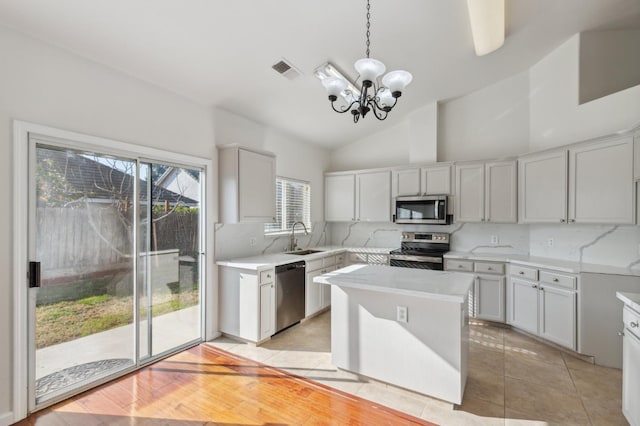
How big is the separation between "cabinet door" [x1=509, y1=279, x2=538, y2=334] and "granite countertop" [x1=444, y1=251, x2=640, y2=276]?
259 mm

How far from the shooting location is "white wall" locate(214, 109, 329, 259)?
12.0ft

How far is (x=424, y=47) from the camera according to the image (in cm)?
306

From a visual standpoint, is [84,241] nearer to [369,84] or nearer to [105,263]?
[105,263]

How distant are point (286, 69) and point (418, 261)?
3.06 meters

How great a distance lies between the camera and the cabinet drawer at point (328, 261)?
4.40 metres

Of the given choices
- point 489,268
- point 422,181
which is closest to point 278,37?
point 422,181

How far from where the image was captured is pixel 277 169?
176 inches

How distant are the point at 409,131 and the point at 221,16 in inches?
136

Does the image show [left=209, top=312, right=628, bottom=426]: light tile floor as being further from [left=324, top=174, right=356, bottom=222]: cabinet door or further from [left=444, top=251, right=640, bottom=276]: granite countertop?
[left=324, top=174, right=356, bottom=222]: cabinet door

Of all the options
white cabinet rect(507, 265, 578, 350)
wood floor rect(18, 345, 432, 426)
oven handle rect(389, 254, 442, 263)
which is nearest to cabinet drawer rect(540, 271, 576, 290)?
white cabinet rect(507, 265, 578, 350)

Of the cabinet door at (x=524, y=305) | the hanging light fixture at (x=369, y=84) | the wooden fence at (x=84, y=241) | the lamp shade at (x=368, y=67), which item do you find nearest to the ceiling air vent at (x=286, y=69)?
the hanging light fixture at (x=369, y=84)

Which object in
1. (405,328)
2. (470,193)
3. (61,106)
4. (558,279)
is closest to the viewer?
(61,106)

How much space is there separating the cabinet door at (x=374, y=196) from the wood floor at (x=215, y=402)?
2.96m

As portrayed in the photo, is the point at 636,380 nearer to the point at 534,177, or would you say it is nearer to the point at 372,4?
the point at 534,177
